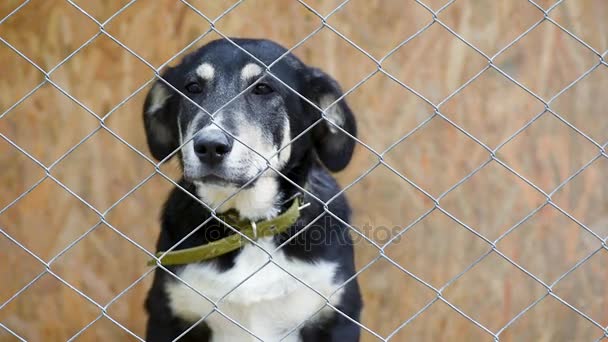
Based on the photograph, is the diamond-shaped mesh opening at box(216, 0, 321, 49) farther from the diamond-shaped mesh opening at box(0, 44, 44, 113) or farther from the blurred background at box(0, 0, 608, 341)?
the diamond-shaped mesh opening at box(0, 44, 44, 113)

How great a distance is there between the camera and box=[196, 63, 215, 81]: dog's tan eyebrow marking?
3072 millimetres

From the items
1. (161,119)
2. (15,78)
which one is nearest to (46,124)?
(15,78)

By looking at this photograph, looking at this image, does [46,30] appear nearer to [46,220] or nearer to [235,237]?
[46,220]

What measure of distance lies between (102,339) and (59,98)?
3.89ft

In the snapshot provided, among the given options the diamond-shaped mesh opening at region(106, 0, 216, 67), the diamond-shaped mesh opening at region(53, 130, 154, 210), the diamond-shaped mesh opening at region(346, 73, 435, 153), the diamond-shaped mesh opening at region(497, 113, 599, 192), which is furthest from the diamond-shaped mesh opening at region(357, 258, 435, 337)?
the diamond-shaped mesh opening at region(106, 0, 216, 67)

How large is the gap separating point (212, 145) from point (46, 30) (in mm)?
1799

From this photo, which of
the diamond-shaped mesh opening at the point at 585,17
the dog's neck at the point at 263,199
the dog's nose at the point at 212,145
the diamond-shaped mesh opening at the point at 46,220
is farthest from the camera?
the diamond-shaped mesh opening at the point at 46,220

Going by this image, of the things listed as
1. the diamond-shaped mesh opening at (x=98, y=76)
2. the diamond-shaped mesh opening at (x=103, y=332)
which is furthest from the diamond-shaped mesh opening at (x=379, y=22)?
the diamond-shaped mesh opening at (x=103, y=332)

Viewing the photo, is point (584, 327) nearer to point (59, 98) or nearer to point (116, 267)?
point (116, 267)

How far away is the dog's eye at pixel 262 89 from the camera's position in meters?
3.07

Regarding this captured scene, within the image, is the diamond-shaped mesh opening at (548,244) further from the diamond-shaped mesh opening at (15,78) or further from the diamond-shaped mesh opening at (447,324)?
the diamond-shaped mesh opening at (15,78)

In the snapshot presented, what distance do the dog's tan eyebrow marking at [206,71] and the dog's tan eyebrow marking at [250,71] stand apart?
0.12 m

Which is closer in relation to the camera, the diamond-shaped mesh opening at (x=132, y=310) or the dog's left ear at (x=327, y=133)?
the dog's left ear at (x=327, y=133)

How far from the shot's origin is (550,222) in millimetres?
4117
